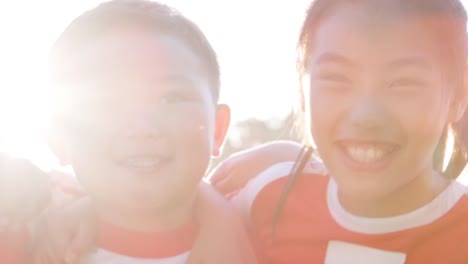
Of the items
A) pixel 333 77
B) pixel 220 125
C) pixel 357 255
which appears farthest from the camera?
pixel 220 125

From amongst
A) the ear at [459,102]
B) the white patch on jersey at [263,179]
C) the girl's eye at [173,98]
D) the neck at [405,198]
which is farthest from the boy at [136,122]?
the ear at [459,102]

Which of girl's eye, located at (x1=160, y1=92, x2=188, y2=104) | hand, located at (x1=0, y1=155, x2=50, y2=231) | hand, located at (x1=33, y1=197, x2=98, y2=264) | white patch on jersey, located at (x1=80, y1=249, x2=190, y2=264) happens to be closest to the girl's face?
girl's eye, located at (x1=160, y1=92, x2=188, y2=104)

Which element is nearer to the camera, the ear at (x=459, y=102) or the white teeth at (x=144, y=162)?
the white teeth at (x=144, y=162)

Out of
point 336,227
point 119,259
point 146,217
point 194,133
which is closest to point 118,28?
point 194,133

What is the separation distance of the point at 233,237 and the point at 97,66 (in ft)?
2.18

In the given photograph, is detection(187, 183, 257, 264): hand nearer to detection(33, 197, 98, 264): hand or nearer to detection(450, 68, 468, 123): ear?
detection(33, 197, 98, 264): hand

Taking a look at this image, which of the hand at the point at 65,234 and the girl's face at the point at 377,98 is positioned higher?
the girl's face at the point at 377,98

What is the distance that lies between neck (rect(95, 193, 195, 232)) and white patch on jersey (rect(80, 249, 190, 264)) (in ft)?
0.32

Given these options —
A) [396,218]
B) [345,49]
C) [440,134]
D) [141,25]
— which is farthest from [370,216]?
[141,25]

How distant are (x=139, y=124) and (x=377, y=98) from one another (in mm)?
684

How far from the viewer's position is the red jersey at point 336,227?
316 centimetres

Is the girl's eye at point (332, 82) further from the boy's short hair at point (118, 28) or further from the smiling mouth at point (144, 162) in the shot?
the smiling mouth at point (144, 162)

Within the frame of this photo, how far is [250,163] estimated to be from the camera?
369cm

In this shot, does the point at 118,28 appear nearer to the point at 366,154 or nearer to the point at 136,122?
the point at 136,122
